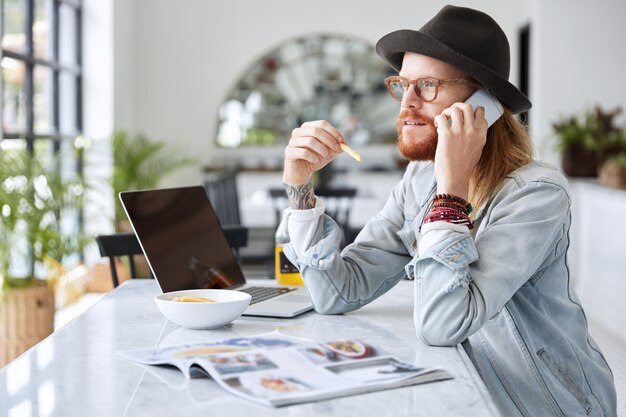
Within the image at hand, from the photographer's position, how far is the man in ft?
4.95

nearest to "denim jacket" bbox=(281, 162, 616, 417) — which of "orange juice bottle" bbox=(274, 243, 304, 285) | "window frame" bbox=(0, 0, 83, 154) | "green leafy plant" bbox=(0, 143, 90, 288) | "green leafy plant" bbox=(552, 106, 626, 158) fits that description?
"orange juice bottle" bbox=(274, 243, 304, 285)

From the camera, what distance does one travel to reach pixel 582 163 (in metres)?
6.55

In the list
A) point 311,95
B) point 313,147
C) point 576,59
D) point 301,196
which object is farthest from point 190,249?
point 311,95

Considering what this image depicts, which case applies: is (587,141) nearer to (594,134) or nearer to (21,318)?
(594,134)

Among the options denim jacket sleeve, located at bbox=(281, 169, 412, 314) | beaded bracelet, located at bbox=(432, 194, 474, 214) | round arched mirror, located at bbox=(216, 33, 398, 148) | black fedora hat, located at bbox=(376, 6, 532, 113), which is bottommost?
denim jacket sleeve, located at bbox=(281, 169, 412, 314)

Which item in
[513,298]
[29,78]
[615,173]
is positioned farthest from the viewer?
[29,78]

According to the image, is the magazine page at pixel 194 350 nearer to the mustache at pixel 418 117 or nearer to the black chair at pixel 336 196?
the mustache at pixel 418 117

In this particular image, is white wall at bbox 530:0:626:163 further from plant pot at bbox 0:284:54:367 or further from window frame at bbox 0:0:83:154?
plant pot at bbox 0:284:54:367

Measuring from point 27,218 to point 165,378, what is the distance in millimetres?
3259

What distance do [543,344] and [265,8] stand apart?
7050mm

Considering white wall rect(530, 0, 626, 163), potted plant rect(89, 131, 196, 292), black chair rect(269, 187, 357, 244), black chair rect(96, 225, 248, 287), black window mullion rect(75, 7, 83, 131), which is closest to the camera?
black chair rect(96, 225, 248, 287)

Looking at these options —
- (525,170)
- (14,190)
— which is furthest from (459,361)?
(14,190)

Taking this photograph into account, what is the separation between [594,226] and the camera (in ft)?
18.5

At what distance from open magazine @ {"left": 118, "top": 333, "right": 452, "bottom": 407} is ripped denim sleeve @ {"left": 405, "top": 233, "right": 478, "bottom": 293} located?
7.5 inches
